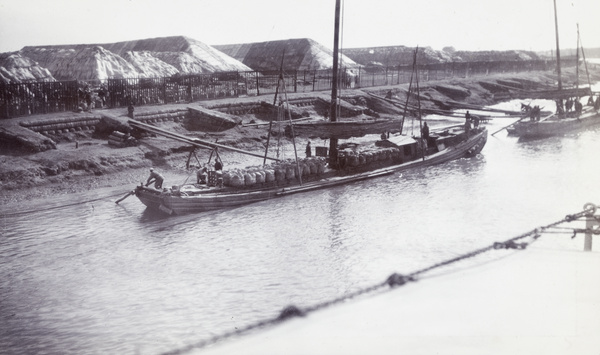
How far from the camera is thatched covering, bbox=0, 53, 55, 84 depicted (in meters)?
31.6

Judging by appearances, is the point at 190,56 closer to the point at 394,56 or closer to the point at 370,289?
the point at 370,289

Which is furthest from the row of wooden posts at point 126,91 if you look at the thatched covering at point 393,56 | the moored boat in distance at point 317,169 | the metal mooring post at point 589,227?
the thatched covering at point 393,56

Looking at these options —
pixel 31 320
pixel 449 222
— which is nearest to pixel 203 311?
pixel 31 320

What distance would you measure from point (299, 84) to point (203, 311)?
41.6 m

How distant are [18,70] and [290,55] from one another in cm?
3712

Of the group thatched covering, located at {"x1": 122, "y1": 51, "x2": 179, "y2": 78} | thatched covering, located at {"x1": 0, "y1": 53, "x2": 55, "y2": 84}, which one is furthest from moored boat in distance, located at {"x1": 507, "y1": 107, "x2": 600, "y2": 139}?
thatched covering, located at {"x1": 0, "y1": 53, "x2": 55, "y2": 84}

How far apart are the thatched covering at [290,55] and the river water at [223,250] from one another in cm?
3981

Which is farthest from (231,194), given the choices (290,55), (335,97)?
(290,55)

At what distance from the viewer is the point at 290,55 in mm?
64875

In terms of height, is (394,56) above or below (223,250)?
above

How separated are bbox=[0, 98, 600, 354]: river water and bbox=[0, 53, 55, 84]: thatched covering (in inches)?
592

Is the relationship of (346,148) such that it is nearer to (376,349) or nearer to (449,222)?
(449,222)

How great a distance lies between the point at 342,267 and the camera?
14.2 m

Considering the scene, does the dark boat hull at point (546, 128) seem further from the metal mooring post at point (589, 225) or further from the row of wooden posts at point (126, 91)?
the metal mooring post at point (589, 225)
